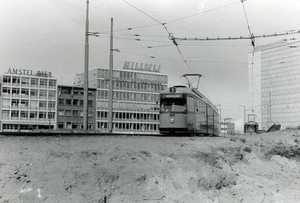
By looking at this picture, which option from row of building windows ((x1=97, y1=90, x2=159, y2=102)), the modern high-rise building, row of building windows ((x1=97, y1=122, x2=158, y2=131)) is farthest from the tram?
the modern high-rise building

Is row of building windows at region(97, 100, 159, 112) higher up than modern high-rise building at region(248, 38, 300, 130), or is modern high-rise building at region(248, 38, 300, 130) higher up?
modern high-rise building at region(248, 38, 300, 130)

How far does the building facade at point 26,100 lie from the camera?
82.6 m

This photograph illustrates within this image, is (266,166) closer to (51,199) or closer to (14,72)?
(51,199)

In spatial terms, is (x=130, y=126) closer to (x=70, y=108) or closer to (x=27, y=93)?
(x=70, y=108)

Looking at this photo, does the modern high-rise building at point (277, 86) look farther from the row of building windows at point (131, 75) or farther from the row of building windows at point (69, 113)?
the row of building windows at point (69, 113)

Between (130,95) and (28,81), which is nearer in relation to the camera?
(28,81)

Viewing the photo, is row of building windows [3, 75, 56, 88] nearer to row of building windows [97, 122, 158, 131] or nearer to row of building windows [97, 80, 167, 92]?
row of building windows [97, 80, 167, 92]

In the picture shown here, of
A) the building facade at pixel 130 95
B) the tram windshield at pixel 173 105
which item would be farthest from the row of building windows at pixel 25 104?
the tram windshield at pixel 173 105

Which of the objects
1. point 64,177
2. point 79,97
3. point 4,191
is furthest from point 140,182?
point 79,97

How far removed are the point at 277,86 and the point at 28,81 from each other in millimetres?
76187

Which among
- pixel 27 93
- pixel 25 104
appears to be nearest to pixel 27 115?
pixel 25 104

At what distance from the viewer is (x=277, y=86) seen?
116625 mm

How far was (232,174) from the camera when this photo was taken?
32.9 ft

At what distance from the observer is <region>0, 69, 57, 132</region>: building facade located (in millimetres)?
82562
